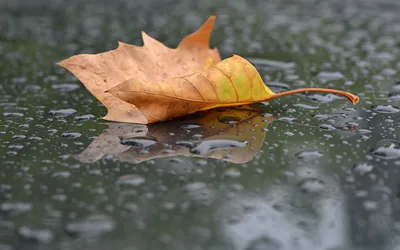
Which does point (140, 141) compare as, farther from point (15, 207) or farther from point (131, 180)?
point (15, 207)

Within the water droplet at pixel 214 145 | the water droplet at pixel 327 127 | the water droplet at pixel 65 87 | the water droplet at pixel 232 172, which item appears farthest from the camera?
the water droplet at pixel 65 87

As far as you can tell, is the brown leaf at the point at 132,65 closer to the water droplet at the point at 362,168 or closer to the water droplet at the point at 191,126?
the water droplet at the point at 191,126

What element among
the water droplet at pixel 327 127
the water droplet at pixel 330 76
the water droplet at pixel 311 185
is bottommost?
the water droplet at pixel 311 185

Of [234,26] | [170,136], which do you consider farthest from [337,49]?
[170,136]

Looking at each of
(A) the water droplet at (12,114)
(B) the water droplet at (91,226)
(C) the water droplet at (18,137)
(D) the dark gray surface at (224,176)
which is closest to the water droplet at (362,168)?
(D) the dark gray surface at (224,176)

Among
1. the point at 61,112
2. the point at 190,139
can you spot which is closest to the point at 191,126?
the point at 190,139

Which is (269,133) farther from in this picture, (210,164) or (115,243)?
(115,243)

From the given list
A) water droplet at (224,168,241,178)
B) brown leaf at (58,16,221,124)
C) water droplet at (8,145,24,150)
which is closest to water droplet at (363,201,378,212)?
water droplet at (224,168,241,178)
